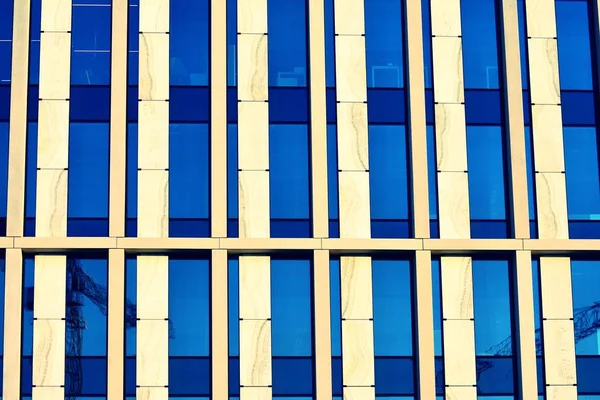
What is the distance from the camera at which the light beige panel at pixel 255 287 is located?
2691cm

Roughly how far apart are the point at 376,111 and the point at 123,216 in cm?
691

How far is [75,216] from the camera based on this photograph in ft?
89.1

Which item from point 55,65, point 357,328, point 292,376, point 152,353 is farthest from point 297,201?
point 55,65

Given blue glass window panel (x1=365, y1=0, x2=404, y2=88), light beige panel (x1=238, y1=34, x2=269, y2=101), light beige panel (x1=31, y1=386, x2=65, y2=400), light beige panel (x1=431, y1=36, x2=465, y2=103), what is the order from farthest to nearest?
1. blue glass window panel (x1=365, y1=0, x2=404, y2=88)
2. light beige panel (x1=431, y1=36, x2=465, y2=103)
3. light beige panel (x1=238, y1=34, x2=269, y2=101)
4. light beige panel (x1=31, y1=386, x2=65, y2=400)

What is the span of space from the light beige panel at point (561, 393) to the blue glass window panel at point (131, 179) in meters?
10.9

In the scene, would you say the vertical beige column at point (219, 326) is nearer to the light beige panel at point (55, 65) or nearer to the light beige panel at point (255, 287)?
the light beige panel at point (255, 287)

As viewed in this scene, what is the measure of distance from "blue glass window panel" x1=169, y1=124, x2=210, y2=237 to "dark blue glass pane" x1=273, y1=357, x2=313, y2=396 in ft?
12.1

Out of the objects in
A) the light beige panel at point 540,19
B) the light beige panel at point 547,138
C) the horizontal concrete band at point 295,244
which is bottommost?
the horizontal concrete band at point 295,244

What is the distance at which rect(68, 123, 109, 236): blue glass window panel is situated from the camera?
27094mm

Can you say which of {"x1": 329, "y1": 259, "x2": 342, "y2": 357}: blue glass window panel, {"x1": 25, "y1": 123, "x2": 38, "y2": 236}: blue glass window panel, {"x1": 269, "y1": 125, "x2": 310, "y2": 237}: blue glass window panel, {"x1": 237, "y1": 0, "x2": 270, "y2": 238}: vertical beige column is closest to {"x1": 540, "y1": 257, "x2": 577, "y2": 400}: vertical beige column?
{"x1": 329, "y1": 259, "x2": 342, "y2": 357}: blue glass window panel

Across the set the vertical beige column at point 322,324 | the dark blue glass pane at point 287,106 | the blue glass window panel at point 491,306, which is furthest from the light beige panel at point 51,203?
the blue glass window panel at point 491,306

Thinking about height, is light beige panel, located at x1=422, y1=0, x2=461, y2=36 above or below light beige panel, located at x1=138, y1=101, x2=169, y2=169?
above

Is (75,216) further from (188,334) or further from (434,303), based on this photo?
(434,303)

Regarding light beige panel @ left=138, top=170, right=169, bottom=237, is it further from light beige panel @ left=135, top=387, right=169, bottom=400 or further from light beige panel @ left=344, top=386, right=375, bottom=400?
light beige panel @ left=344, top=386, right=375, bottom=400
